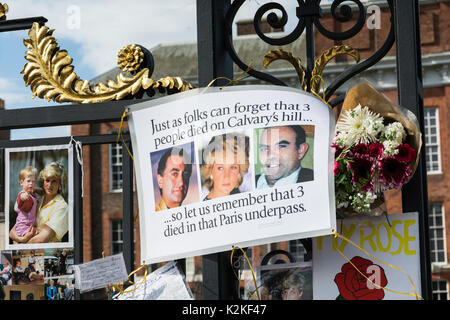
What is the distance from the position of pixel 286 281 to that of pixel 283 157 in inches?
20.8

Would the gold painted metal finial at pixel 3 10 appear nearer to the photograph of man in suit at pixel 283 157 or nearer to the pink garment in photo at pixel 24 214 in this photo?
the pink garment in photo at pixel 24 214

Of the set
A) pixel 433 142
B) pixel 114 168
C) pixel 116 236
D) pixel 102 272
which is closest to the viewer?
pixel 102 272

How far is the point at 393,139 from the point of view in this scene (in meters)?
2.42

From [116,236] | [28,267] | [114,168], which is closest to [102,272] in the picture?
[28,267]

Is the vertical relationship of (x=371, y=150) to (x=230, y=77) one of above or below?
below

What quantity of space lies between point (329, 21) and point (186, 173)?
63.5 feet

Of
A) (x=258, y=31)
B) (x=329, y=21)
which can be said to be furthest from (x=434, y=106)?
(x=258, y=31)

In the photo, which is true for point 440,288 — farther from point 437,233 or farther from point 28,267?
point 28,267

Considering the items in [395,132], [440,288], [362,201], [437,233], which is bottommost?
[440,288]

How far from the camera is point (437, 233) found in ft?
67.4

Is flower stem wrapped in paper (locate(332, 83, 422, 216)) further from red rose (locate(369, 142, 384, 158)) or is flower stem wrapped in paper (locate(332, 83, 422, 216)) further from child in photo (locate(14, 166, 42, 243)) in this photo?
child in photo (locate(14, 166, 42, 243))

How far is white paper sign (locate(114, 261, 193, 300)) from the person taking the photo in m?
2.72

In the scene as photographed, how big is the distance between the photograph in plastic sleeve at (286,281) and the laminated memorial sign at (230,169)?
253 mm

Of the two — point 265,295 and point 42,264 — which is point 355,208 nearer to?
point 265,295
